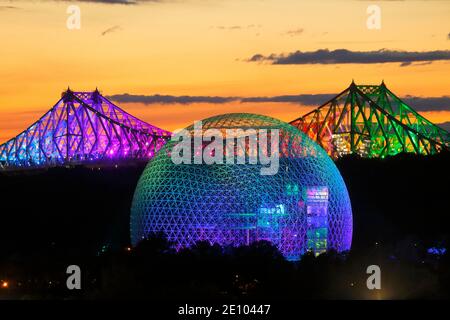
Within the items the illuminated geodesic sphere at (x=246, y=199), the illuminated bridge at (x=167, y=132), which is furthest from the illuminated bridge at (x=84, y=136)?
the illuminated geodesic sphere at (x=246, y=199)

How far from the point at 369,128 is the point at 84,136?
4089 centimetres

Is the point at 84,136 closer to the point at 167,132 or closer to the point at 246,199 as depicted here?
the point at 167,132

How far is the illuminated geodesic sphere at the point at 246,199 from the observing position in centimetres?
8562

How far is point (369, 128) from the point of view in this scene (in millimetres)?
172125

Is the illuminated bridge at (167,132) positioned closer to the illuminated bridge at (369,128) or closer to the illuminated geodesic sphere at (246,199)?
the illuminated bridge at (369,128)

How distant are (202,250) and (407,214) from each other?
35.8 m

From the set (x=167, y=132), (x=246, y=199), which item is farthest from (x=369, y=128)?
(x=246, y=199)

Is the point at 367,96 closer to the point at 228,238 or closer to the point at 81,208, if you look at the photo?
the point at 81,208

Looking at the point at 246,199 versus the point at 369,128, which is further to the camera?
the point at 369,128

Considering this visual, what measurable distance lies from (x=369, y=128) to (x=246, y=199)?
8752cm

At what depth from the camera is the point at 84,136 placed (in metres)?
198

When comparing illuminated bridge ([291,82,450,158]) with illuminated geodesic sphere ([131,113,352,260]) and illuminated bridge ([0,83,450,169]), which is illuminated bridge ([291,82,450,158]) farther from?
illuminated geodesic sphere ([131,113,352,260])

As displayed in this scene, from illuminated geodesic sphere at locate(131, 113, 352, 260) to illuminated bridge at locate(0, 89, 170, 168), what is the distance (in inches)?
3906

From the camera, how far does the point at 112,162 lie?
188m
